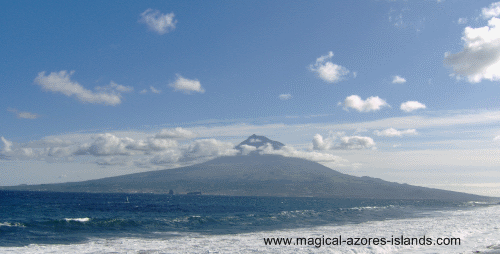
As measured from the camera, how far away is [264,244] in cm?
3256

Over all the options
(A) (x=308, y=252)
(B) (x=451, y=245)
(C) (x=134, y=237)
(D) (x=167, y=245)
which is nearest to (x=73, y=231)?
(C) (x=134, y=237)

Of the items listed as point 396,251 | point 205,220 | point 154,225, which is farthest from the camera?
point 205,220

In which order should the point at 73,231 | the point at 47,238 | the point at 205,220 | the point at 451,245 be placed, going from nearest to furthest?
the point at 451,245 < the point at 47,238 < the point at 73,231 < the point at 205,220

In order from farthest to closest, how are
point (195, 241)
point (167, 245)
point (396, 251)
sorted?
point (195, 241) < point (167, 245) < point (396, 251)

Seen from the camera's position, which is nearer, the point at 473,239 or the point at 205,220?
the point at 473,239

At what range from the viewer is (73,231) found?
43.7 metres

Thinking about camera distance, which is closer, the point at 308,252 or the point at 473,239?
the point at 308,252

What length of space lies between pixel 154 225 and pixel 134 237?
12.7 m

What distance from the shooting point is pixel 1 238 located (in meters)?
36.5

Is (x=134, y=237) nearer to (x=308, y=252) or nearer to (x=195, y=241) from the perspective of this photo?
(x=195, y=241)

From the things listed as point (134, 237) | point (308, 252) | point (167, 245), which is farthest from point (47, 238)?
point (308, 252)

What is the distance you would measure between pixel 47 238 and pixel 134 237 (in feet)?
30.1

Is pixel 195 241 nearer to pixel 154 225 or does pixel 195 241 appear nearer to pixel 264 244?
pixel 264 244

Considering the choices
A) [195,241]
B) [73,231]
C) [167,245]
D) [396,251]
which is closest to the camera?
[396,251]
